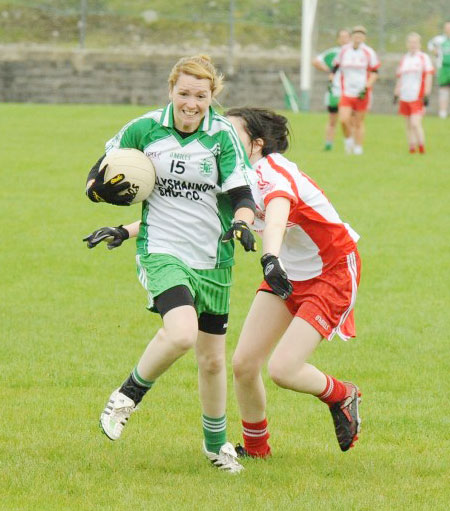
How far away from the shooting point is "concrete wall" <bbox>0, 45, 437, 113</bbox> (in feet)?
104

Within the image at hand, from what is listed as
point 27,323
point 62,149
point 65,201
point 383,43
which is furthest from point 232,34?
point 27,323

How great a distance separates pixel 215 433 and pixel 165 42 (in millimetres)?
27904

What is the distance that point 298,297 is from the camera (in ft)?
19.6

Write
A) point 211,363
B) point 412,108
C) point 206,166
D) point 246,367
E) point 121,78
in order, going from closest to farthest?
point 206,166
point 211,363
point 246,367
point 412,108
point 121,78

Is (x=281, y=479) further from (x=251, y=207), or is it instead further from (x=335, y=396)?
(x=251, y=207)

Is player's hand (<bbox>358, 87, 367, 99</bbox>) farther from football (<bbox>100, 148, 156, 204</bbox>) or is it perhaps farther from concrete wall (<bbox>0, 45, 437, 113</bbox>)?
football (<bbox>100, 148, 156, 204</bbox>)

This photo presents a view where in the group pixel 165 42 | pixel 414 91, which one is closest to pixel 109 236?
pixel 414 91

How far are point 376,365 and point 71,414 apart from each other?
2.54 m

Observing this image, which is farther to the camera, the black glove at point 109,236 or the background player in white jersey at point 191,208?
the black glove at point 109,236

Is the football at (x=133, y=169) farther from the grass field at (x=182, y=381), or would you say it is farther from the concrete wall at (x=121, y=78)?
the concrete wall at (x=121, y=78)

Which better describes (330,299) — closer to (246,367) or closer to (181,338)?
(246,367)

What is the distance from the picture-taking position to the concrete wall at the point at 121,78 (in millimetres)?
31562

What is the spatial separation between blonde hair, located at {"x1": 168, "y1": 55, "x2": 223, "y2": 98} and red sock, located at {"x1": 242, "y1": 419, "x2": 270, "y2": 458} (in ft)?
5.78

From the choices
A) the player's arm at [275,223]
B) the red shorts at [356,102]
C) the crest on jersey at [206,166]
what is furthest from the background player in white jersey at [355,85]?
the player's arm at [275,223]
